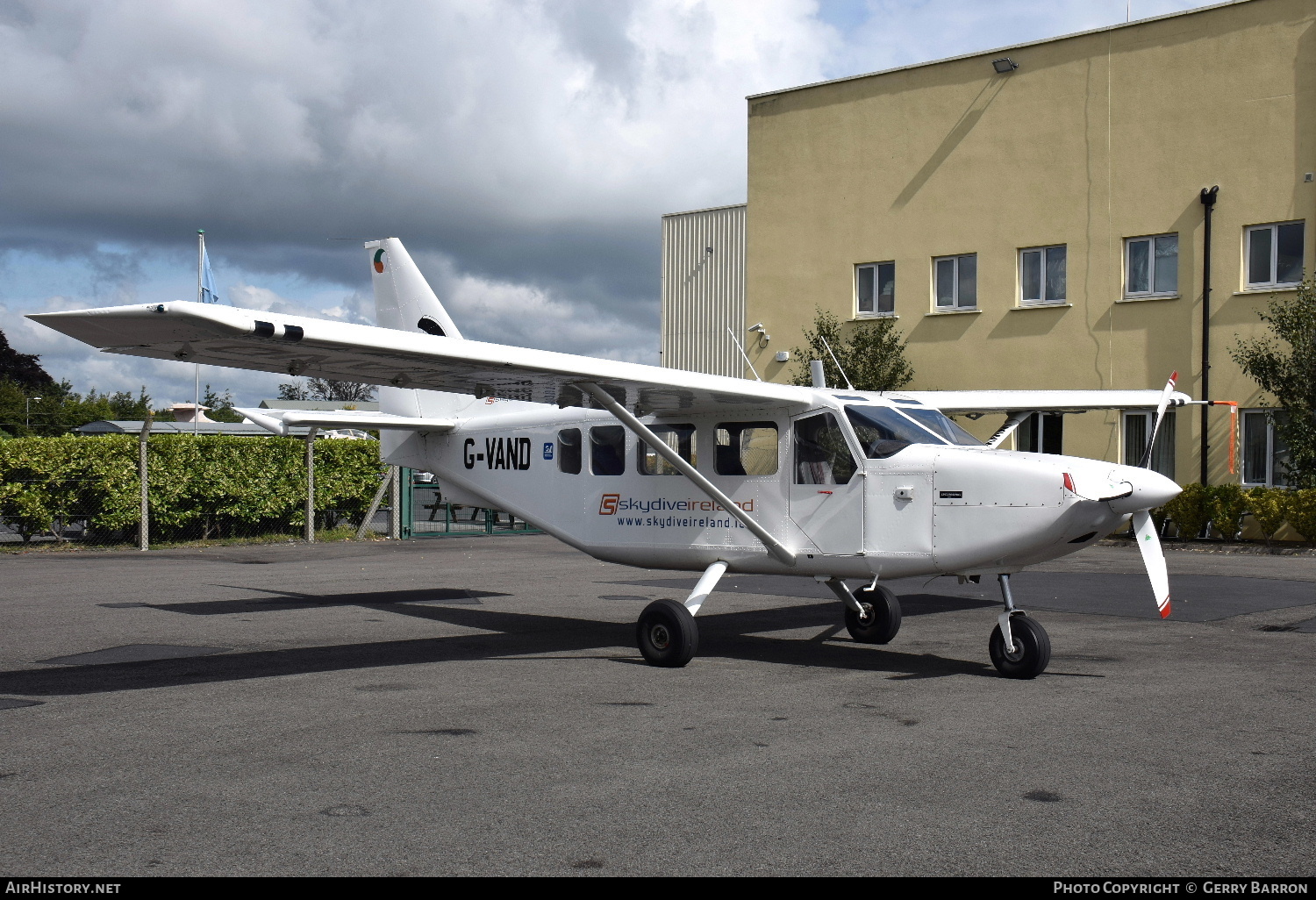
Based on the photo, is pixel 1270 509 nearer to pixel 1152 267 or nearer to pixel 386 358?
pixel 1152 267

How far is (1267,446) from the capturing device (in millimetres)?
22781

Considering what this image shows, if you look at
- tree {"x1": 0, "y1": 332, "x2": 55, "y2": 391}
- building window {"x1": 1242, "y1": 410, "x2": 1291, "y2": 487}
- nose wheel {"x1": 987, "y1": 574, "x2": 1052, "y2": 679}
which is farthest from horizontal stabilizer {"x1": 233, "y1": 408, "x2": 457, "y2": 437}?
tree {"x1": 0, "y1": 332, "x2": 55, "y2": 391}

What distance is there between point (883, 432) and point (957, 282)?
18.2 m

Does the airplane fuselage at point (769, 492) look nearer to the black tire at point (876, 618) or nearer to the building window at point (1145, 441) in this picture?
the black tire at point (876, 618)

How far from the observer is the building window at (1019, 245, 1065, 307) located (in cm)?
2507

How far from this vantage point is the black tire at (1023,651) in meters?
8.45

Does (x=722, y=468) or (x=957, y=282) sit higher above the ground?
(x=957, y=282)

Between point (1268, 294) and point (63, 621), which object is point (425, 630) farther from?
point (1268, 294)

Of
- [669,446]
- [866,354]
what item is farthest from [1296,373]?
[669,446]

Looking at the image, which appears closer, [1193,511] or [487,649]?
[487,649]

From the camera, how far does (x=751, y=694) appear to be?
7969mm

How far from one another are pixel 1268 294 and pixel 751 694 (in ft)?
61.4

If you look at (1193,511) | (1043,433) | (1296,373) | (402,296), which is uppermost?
(402,296)
